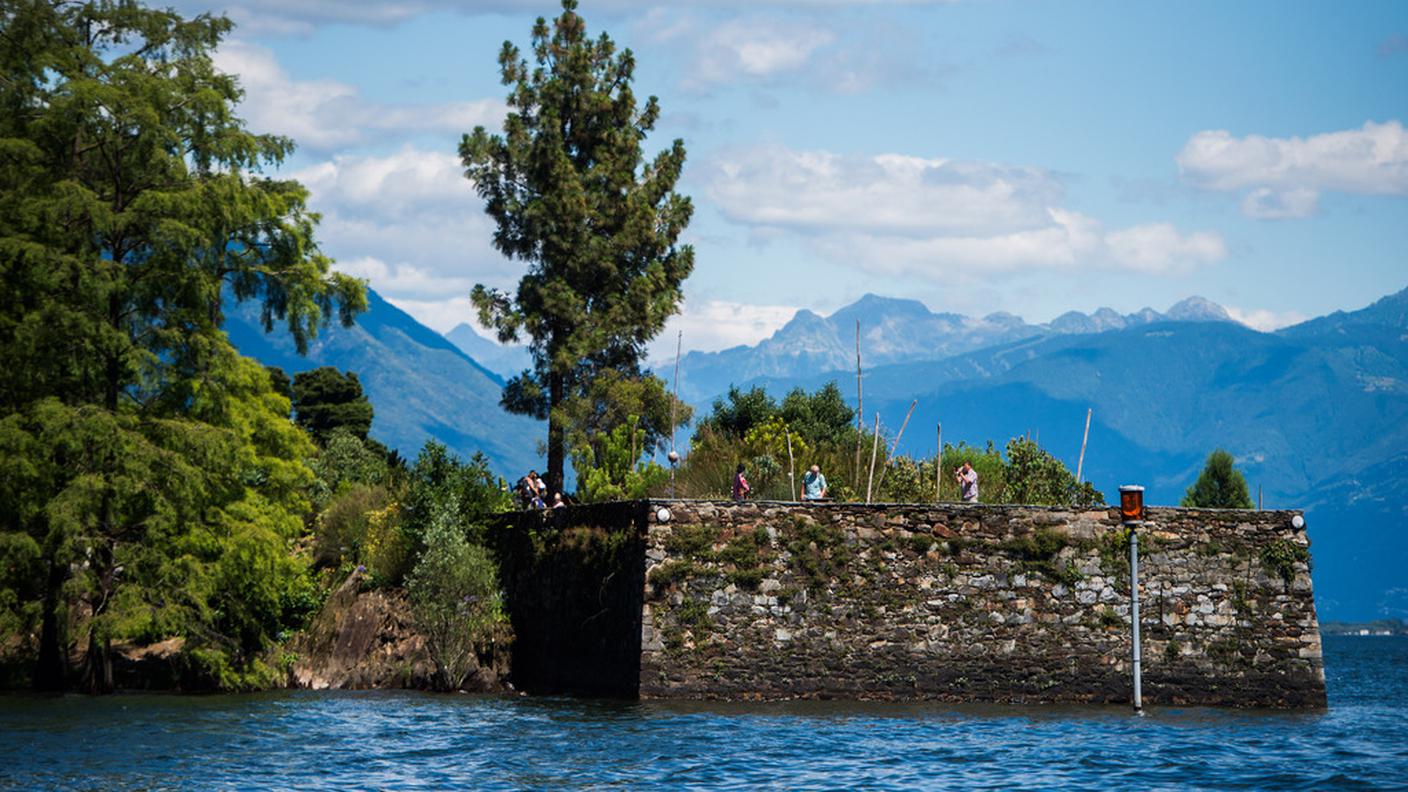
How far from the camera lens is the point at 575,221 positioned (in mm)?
49375

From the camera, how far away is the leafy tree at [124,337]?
110 ft

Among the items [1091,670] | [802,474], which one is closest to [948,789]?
[1091,670]

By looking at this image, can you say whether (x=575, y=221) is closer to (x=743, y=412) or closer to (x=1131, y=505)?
(x=743, y=412)

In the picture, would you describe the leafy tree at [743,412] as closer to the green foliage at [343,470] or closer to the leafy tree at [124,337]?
the green foliage at [343,470]

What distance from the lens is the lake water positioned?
2222 centimetres

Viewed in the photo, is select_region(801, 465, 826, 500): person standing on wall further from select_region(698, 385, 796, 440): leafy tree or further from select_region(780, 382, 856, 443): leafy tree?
select_region(698, 385, 796, 440): leafy tree

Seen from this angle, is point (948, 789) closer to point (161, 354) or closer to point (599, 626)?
point (599, 626)

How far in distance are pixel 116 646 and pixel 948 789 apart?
75.0 feet

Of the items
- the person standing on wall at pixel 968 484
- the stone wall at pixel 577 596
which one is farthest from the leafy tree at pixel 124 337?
the person standing on wall at pixel 968 484

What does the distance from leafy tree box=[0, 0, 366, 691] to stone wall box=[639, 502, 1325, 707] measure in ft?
34.1

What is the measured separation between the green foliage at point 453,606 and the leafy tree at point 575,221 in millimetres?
12593

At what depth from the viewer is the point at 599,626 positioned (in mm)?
33312

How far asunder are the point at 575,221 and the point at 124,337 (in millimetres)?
17842

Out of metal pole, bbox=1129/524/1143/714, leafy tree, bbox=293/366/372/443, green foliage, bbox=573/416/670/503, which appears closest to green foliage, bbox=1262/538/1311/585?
metal pole, bbox=1129/524/1143/714
